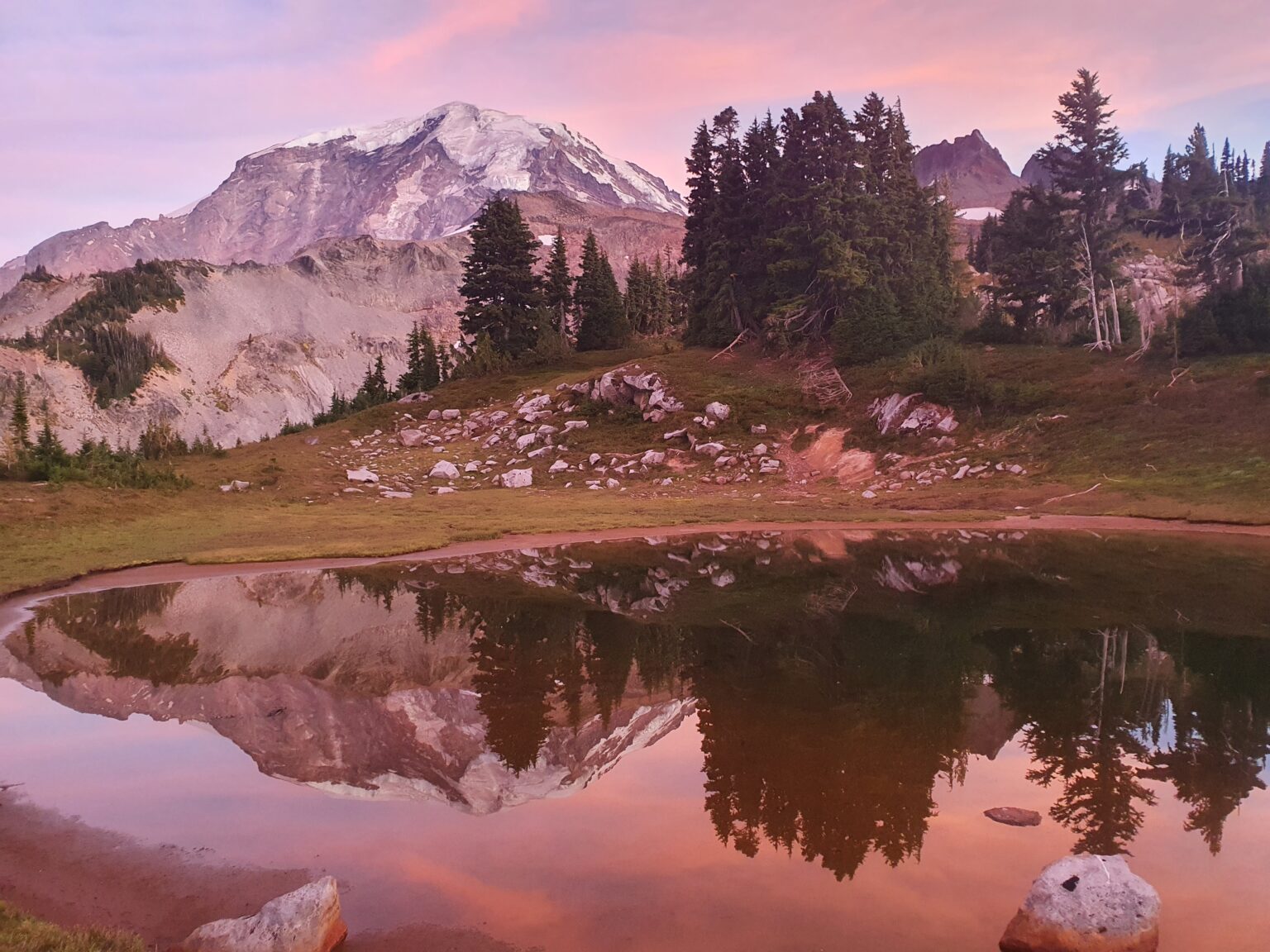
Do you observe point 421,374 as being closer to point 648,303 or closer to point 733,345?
point 733,345

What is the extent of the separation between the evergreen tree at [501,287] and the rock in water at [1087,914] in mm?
63500

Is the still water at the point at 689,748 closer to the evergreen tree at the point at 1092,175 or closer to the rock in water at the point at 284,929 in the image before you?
the rock in water at the point at 284,929

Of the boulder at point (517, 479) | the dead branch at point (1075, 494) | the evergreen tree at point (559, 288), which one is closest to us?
the dead branch at point (1075, 494)

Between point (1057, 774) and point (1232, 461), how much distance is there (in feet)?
92.2

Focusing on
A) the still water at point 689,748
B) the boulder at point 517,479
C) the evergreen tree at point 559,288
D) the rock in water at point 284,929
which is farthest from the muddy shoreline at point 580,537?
the evergreen tree at point 559,288

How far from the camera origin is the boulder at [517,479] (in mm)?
42500

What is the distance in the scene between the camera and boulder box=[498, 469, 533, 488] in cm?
4250

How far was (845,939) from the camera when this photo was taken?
20.7 ft

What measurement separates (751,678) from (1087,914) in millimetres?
6996

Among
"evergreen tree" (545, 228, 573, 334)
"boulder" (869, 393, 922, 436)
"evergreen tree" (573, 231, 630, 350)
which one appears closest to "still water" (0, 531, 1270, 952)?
"boulder" (869, 393, 922, 436)

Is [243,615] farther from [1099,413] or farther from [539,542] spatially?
[1099,413]

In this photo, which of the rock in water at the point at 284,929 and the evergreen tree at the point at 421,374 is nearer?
the rock in water at the point at 284,929

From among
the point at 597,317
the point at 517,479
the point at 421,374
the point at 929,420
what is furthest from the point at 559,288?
the point at 929,420

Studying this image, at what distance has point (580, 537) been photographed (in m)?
28.8
